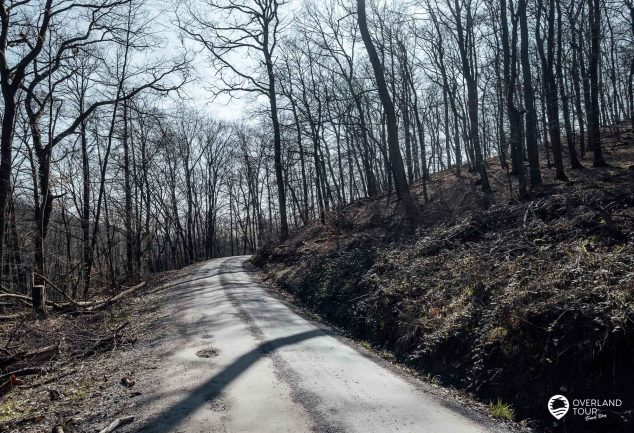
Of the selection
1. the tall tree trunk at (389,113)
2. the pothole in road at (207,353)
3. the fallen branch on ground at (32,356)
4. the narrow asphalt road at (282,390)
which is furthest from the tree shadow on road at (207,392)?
the tall tree trunk at (389,113)

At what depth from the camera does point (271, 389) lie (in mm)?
5836

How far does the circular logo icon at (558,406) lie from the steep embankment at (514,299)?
0.07m

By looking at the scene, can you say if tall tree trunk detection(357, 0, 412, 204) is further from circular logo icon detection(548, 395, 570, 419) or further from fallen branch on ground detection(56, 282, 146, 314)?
circular logo icon detection(548, 395, 570, 419)

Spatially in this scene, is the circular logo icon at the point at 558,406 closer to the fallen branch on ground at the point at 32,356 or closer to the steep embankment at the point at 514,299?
the steep embankment at the point at 514,299

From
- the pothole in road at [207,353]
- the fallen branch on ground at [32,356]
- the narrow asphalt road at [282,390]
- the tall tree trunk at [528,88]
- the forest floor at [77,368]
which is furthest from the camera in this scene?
the tall tree trunk at [528,88]

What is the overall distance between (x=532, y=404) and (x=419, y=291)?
434 centimetres

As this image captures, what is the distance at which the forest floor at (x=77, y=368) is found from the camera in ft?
18.1

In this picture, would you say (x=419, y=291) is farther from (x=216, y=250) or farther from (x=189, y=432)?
(x=216, y=250)

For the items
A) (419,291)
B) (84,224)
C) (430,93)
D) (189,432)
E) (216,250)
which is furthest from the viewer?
(216,250)

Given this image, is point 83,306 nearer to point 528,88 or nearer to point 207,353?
point 207,353

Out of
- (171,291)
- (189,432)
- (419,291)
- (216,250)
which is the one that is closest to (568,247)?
(419,291)

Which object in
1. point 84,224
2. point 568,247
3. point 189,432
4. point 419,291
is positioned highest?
point 84,224

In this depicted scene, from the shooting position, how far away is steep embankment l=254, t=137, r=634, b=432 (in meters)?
5.22

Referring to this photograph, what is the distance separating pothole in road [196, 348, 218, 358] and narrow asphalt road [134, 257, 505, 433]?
0.8 inches
